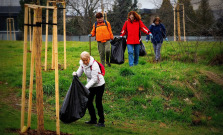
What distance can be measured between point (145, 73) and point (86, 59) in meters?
4.50

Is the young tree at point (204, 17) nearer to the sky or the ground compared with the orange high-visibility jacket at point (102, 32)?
nearer to the sky

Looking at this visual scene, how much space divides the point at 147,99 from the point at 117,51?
8.88 ft

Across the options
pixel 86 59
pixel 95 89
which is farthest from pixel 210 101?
pixel 86 59

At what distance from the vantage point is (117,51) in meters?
10.2

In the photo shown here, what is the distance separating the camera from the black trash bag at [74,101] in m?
5.38

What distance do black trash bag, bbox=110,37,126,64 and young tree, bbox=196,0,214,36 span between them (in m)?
3.84

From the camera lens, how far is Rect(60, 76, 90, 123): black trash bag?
17.7 feet

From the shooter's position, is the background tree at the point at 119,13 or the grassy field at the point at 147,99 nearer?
the grassy field at the point at 147,99

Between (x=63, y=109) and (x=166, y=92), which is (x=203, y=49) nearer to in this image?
(x=166, y=92)

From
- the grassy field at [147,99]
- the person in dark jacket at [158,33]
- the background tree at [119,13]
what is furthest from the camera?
the background tree at [119,13]

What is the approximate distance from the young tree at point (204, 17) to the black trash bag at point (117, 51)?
3.84m

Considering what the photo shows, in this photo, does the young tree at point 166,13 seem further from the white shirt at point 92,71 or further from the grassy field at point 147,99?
the white shirt at point 92,71

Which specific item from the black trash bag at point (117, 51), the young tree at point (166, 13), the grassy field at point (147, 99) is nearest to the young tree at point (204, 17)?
the grassy field at point (147, 99)

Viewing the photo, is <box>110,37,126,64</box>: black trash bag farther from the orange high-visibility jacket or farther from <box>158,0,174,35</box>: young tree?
<box>158,0,174,35</box>: young tree
